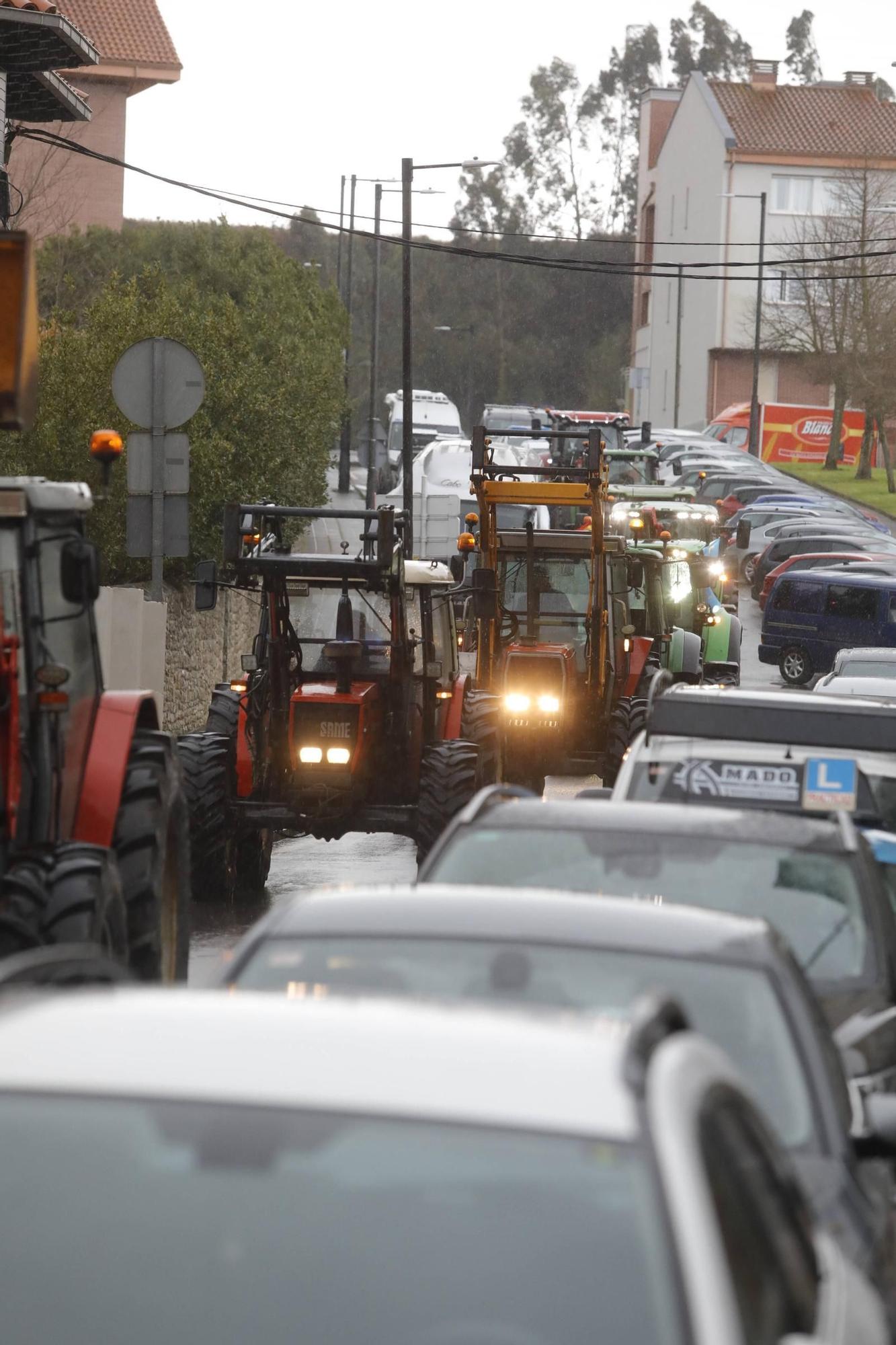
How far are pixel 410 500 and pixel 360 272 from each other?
8689cm

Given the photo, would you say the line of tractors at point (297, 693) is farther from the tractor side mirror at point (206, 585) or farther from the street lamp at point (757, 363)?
the street lamp at point (757, 363)

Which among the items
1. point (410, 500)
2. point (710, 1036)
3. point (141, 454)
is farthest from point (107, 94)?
point (710, 1036)

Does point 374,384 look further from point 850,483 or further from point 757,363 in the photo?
point 850,483

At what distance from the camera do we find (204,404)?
26703 millimetres

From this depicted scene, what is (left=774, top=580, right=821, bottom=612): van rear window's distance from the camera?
115 feet

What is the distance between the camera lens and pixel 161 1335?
2887 millimetres

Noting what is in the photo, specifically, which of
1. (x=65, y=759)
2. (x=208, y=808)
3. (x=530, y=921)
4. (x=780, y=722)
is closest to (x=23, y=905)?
(x=65, y=759)

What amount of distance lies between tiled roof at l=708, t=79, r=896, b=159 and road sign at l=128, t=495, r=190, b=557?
245 feet

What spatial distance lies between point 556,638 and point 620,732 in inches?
44.3

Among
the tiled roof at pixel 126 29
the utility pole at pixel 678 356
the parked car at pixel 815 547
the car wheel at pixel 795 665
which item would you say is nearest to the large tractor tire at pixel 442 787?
the car wheel at pixel 795 665

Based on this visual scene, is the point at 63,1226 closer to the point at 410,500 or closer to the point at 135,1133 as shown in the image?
the point at 135,1133

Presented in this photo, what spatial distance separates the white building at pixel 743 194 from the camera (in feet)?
283

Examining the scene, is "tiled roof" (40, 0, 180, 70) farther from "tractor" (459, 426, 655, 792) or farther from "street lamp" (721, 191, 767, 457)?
"tractor" (459, 426, 655, 792)

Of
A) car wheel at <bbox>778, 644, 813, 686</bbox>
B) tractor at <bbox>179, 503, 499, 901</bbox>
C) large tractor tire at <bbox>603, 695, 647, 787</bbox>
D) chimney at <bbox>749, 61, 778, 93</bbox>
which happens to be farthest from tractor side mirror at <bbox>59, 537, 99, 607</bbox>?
chimney at <bbox>749, 61, 778, 93</bbox>
